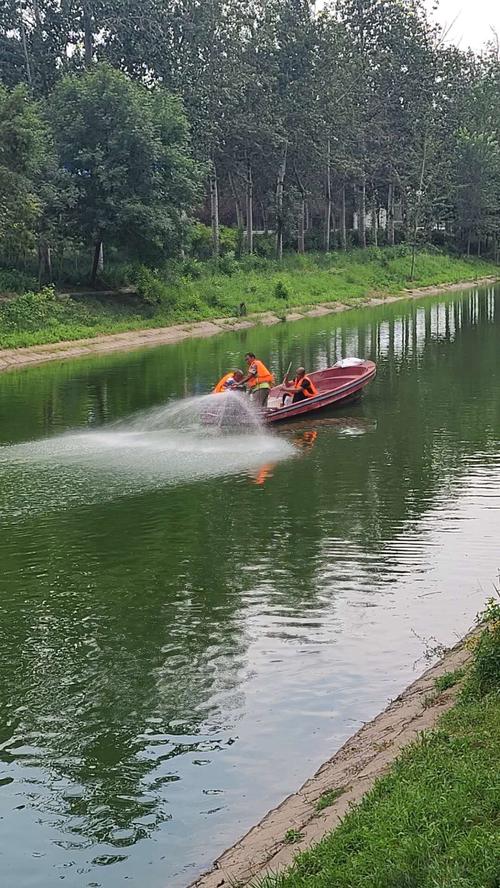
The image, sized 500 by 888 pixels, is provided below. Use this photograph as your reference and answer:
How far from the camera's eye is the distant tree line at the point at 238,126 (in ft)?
142

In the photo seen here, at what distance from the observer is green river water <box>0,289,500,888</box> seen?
320 inches

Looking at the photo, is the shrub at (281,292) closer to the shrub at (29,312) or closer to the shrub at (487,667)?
the shrub at (29,312)

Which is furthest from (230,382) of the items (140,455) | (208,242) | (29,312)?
(208,242)

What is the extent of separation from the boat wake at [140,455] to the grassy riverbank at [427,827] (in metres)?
11.2

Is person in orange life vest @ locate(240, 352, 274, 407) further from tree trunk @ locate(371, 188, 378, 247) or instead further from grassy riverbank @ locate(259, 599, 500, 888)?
tree trunk @ locate(371, 188, 378, 247)

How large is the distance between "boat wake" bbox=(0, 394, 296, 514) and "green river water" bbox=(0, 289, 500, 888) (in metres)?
0.09

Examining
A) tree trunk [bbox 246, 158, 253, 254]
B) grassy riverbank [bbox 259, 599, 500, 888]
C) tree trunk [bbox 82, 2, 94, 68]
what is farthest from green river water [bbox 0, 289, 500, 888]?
tree trunk [bbox 246, 158, 253, 254]

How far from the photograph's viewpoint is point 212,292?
52125 millimetres

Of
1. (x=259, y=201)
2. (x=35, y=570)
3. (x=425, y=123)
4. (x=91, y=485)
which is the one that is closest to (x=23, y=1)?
(x=259, y=201)

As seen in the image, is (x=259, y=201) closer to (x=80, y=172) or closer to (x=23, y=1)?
(x=23, y=1)

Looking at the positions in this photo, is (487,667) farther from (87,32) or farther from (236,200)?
(236,200)

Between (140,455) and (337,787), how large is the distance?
45.1ft

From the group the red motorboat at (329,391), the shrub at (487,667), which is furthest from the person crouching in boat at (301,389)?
the shrub at (487,667)

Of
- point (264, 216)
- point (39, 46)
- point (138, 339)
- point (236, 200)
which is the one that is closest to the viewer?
point (138, 339)
